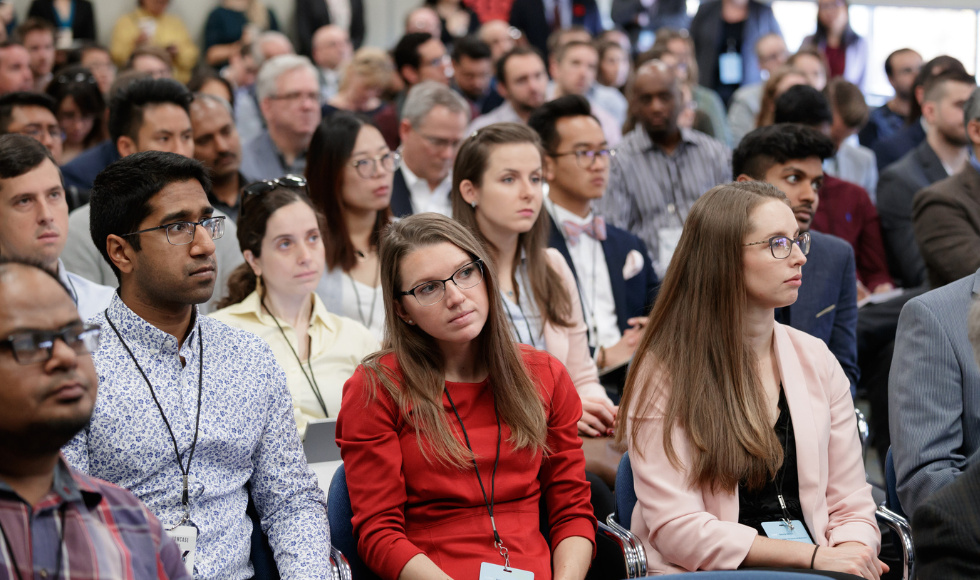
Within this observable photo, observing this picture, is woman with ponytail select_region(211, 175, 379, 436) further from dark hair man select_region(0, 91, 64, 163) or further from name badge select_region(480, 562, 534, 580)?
dark hair man select_region(0, 91, 64, 163)

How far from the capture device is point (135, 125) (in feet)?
12.7

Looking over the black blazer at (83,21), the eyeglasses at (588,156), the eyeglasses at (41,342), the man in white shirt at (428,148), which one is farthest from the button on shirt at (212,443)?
the black blazer at (83,21)

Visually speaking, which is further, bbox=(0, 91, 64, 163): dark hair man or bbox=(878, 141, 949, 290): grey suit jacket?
bbox=(878, 141, 949, 290): grey suit jacket

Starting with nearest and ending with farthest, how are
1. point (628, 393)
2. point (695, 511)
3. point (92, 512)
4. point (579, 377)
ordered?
point (92, 512) < point (695, 511) < point (628, 393) < point (579, 377)

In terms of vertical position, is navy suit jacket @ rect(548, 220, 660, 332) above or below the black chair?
above

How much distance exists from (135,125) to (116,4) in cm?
473

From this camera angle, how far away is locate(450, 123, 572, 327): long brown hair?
10.3ft

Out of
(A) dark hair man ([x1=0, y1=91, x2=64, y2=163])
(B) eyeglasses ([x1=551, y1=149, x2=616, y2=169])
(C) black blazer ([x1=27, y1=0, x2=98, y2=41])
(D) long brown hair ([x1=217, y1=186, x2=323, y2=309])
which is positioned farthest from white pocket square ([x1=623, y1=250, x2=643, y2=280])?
(C) black blazer ([x1=27, y1=0, x2=98, y2=41])

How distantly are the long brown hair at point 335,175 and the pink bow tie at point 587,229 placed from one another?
29.1 inches

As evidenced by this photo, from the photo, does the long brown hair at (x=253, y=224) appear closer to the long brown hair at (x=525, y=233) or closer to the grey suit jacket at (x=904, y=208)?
the long brown hair at (x=525, y=233)

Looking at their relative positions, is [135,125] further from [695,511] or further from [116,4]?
[116,4]

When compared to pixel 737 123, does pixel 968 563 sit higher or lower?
lower

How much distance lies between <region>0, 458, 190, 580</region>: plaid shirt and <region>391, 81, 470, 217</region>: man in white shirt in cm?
293

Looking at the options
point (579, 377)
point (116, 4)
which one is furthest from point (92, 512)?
point (116, 4)
